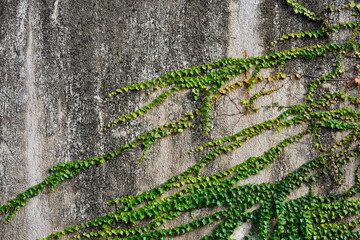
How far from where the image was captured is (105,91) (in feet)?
12.4

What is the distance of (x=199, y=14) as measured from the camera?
12.8 feet

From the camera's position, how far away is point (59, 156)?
12.2 ft

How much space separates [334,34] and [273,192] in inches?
91.5

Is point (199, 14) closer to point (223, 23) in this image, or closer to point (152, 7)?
point (223, 23)

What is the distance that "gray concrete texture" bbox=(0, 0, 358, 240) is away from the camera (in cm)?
370

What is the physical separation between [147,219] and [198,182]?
0.81 m

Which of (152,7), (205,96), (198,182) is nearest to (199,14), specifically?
(152,7)

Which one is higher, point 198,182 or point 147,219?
point 198,182

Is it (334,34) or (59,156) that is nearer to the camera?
(59,156)

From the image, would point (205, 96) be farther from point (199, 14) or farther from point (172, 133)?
point (199, 14)

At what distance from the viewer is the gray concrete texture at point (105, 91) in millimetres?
3699

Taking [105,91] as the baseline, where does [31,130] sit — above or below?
below

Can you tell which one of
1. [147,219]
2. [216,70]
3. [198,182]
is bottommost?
[147,219]

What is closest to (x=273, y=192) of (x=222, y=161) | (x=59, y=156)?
(x=222, y=161)
